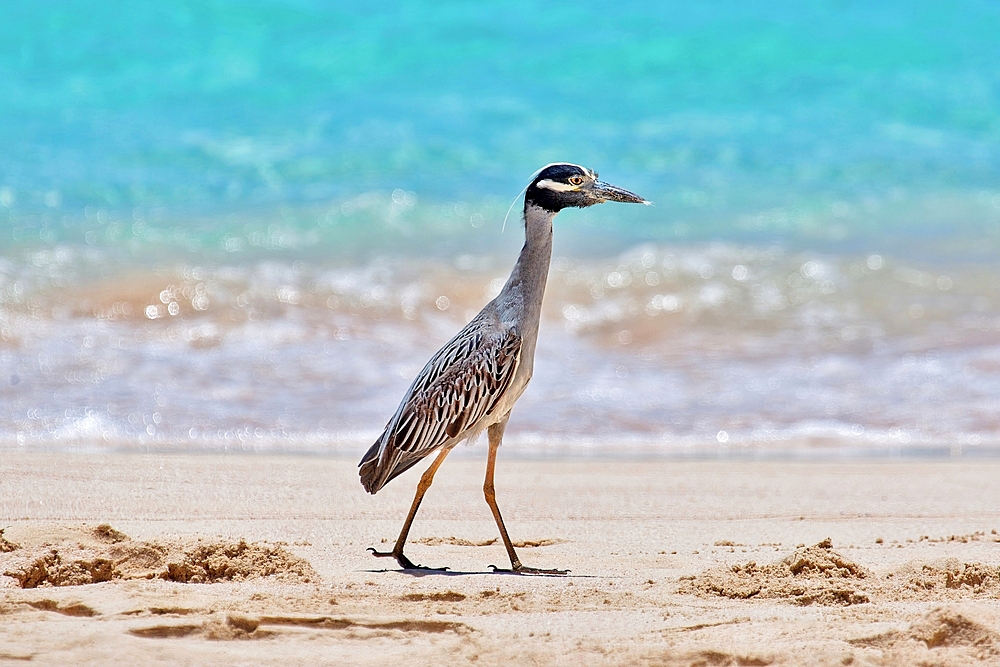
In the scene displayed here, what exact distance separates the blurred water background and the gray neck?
2628 mm

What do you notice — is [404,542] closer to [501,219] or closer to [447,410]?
[447,410]

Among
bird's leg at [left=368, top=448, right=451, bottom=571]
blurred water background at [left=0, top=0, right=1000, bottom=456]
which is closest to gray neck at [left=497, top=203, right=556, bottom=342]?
bird's leg at [left=368, top=448, right=451, bottom=571]

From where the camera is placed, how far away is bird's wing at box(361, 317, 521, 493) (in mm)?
4824

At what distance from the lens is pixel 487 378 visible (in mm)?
4836

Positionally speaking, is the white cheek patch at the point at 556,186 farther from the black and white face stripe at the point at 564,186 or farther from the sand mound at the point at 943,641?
the sand mound at the point at 943,641

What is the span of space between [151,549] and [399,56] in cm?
1440

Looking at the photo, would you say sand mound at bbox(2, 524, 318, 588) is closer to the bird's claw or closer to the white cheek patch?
the bird's claw

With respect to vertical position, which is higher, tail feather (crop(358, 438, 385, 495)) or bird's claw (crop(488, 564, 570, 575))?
tail feather (crop(358, 438, 385, 495))

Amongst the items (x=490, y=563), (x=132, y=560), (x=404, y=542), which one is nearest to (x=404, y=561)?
(x=404, y=542)

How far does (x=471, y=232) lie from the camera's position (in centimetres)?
1370

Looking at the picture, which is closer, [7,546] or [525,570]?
[7,546]

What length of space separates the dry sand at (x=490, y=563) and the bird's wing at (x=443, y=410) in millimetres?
415

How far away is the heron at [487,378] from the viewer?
483 cm

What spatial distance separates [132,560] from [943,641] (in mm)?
2766
